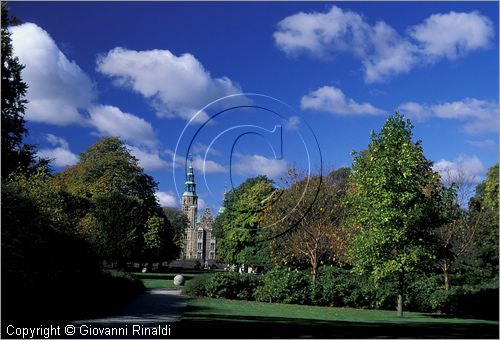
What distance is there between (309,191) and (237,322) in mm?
21068

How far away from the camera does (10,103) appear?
28.8 m

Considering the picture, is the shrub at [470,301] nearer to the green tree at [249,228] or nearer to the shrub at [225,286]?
the shrub at [225,286]

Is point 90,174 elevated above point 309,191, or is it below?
above

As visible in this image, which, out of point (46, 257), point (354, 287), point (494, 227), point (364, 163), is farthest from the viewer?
point (494, 227)

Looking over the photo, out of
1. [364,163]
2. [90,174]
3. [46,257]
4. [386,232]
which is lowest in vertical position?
[46,257]

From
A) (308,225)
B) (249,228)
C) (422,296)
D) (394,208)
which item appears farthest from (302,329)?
(249,228)

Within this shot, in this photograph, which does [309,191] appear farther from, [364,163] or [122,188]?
[122,188]

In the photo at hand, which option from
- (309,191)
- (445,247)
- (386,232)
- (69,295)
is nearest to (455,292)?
(445,247)

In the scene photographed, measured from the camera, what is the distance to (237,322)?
1612cm

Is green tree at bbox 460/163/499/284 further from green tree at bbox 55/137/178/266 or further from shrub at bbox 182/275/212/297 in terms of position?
green tree at bbox 55/137/178/266

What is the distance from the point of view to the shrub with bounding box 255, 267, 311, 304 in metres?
27.3

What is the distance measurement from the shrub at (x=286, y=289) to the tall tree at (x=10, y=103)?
14.9 m

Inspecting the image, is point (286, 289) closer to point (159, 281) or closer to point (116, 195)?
point (159, 281)

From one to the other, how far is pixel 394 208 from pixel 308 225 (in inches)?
545
